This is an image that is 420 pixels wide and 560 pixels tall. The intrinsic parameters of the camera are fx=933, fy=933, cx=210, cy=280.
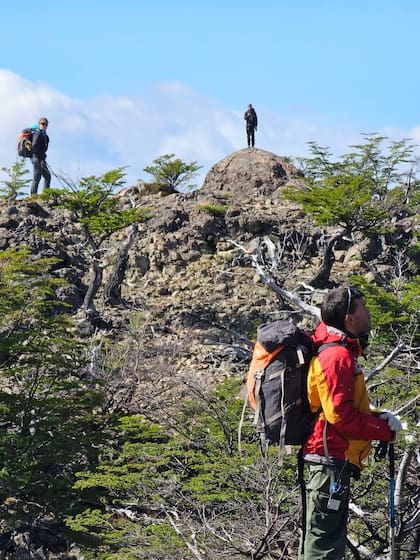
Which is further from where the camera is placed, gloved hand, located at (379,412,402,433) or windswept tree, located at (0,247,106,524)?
windswept tree, located at (0,247,106,524)

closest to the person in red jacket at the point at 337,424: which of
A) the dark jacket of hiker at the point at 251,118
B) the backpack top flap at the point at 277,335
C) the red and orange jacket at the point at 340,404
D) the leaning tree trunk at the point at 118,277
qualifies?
the red and orange jacket at the point at 340,404

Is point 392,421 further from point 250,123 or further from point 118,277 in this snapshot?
point 250,123

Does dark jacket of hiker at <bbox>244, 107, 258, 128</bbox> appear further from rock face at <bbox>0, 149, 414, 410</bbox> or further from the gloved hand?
the gloved hand

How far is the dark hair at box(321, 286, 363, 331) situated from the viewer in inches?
192

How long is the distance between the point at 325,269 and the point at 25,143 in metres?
8.14

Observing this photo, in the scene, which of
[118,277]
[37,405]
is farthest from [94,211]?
[37,405]

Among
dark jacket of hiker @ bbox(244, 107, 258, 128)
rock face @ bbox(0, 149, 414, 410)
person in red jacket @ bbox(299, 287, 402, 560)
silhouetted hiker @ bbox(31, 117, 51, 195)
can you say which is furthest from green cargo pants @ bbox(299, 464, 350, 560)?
dark jacket of hiker @ bbox(244, 107, 258, 128)

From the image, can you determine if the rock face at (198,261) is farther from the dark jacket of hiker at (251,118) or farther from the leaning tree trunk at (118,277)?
the dark jacket of hiker at (251,118)

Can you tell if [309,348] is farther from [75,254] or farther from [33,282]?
[75,254]

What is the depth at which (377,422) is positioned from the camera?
4.82 metres

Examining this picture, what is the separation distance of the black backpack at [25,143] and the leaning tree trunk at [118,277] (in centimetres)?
342

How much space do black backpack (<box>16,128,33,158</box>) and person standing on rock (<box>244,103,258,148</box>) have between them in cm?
863

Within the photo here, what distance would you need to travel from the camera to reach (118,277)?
2208 cm


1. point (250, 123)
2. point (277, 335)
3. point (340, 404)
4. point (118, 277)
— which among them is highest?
point (250, 123)
